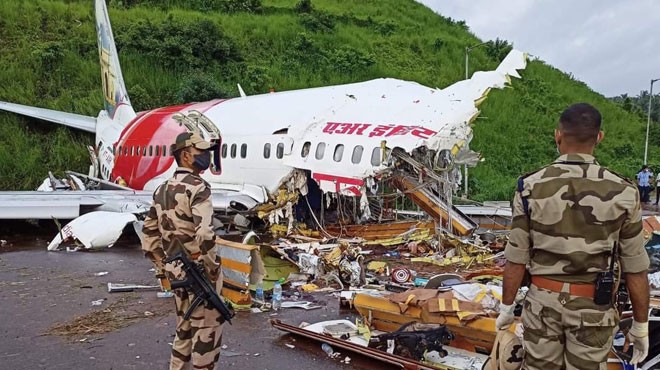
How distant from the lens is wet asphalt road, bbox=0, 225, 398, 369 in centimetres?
534

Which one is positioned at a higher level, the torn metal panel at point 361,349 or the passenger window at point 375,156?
the passenger window at point 375,156

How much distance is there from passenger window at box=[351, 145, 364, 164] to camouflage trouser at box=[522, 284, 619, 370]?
291 inches

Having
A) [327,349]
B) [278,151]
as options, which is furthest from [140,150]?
[327,349]

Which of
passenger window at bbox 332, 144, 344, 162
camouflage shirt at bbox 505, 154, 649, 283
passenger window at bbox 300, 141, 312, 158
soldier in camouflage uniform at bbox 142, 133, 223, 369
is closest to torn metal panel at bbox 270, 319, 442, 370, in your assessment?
soldier in camouflage uniform at bbox 142, 133, 223, 369

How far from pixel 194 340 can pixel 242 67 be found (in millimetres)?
27591

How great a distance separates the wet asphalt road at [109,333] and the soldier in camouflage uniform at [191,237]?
136 centimetres

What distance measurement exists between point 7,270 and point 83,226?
83.6 inches

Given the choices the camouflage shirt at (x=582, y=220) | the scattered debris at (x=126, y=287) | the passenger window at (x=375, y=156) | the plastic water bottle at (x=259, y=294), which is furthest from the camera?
the passenger window at (x=375, y=156)

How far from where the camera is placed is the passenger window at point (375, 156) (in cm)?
1004

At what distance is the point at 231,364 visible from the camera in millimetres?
5336

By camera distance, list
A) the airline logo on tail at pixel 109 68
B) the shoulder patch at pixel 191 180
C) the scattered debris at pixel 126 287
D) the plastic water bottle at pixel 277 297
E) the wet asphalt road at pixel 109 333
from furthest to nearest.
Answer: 1. the airline logo on tail at pixel 109 68
2. the scattered debris at pixel 126 287
3. the plastic water bottle at pixel 277 297
4. the wet asphalt road at pixel 109 333
5. the shoulder patch at pixel 191 180

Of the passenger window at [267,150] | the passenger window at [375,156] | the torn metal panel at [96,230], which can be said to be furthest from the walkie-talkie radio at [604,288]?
the torn metal panel at [96,230]

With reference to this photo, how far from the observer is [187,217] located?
4031 millimetres

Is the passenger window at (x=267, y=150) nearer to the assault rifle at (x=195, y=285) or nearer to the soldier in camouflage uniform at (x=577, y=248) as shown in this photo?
the assault rifle at (x=195, y=285)
